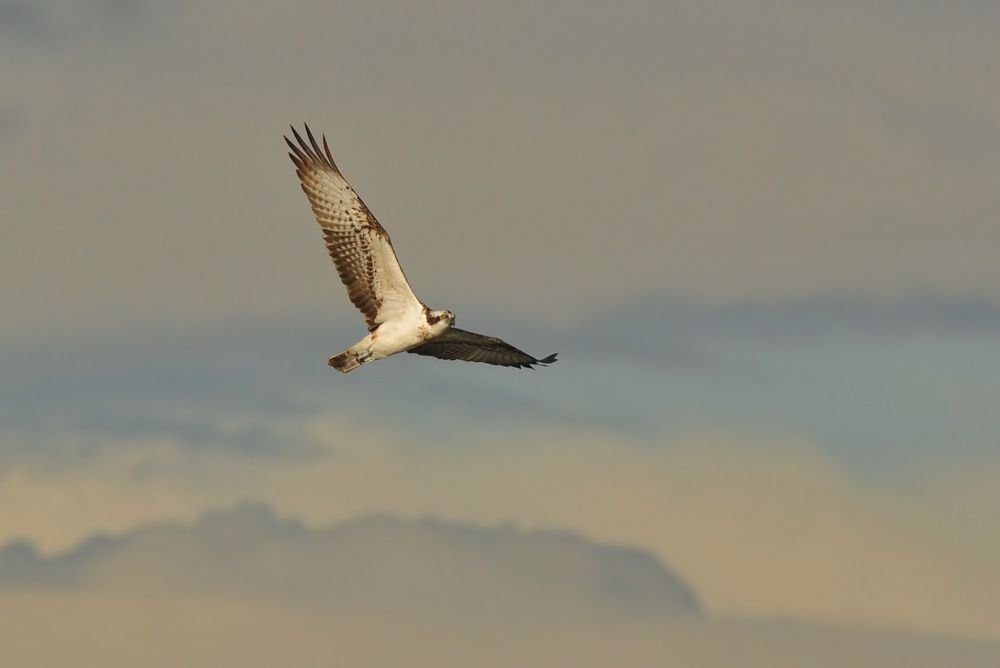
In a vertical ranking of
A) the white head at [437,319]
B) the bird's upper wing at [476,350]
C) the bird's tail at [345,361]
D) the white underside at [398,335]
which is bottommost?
the bird's tail at [345,361]

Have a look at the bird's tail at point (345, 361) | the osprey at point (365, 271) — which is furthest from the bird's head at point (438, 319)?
the bird's tail at point (345, 361)

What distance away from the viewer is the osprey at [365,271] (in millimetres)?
37125

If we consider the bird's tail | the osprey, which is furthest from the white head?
the bird's tail

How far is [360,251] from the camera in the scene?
37375 millimetres

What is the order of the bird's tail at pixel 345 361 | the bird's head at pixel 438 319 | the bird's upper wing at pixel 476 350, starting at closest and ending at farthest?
the bird's head at pixel 438 319
the bird's tail at pixel 345 361
the bird's upper wing at pixel 476 350

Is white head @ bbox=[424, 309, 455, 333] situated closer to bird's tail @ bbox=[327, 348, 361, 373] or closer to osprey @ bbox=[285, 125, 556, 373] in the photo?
osprey @ bbox=[285, 125, 556, 373]

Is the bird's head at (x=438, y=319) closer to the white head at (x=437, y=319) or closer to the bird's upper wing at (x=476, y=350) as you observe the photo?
the white head at (x=437, y=319)

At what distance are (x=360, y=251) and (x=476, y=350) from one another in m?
5.07

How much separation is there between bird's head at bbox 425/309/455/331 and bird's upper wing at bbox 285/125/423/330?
33cm

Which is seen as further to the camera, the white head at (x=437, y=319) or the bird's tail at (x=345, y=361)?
the bird's tail at (x=345, y=361)

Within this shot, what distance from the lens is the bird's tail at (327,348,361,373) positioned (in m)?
37.5

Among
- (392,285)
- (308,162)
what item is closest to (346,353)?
(392,285)

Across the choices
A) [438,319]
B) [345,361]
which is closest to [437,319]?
[438,319]

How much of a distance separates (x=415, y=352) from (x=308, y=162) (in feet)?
18.1
